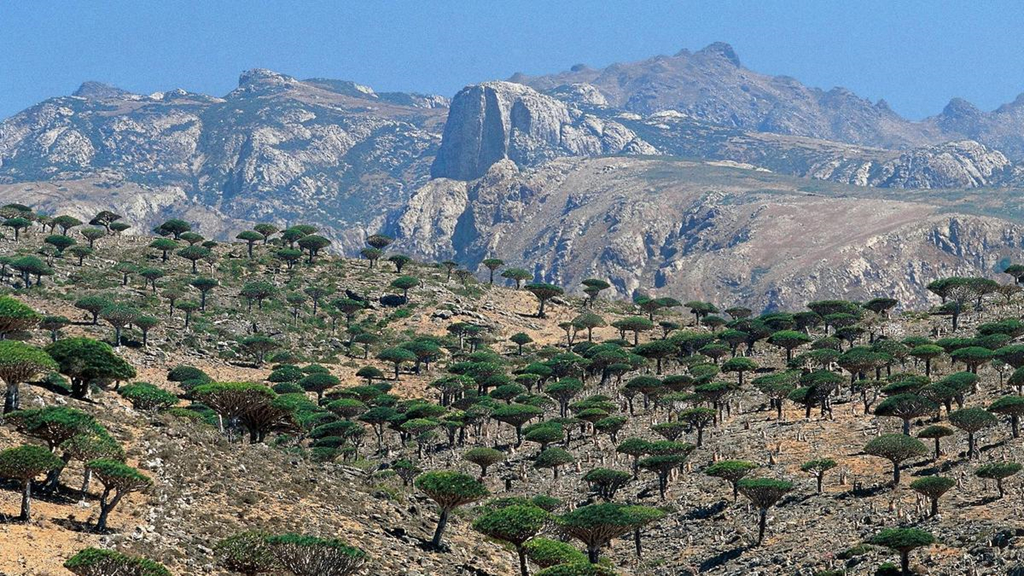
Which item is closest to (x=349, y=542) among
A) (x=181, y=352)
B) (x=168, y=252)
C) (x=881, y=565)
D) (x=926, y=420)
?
(x=881, y=565)

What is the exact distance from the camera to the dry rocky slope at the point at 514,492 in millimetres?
40781

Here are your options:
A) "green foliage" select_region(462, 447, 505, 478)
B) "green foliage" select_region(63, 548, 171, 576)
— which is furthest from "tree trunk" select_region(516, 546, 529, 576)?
"green foliage" select_region(462, 447, 505, 478)

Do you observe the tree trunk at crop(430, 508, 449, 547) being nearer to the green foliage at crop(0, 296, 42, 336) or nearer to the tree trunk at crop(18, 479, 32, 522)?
the tree trunk at crop(18, 479, 32, 522)

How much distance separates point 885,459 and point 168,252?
10211 cm

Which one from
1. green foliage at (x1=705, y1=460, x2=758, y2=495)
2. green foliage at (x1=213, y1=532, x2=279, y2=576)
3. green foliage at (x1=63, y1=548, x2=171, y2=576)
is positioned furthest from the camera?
green foliage at (x1=705, y1=460, x2=758, y2=495)

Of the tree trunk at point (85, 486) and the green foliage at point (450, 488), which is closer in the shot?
Answer: the tree trunk at point (85, 486)

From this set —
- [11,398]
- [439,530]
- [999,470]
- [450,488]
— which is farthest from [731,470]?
[11,398]

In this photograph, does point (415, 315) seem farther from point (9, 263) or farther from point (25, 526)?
point (25, 526)

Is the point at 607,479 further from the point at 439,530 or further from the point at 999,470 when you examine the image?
the point at 999,470

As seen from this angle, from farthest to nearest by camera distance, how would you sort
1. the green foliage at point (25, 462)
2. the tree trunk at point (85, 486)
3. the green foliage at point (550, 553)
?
1. the green foliage at point (550, 553)
2. the tree trunk at point (85, 486)
3. the green foliage at point (25, 462)

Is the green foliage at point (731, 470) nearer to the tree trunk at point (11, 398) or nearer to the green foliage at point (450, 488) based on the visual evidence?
the green foliage at point (450, 488)

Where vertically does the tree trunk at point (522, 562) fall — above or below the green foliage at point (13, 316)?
below

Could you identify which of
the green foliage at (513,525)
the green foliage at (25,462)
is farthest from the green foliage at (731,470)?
the green foliage at (25,462)

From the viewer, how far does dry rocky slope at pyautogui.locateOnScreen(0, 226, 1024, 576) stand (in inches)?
1606
